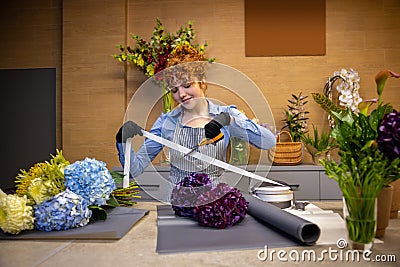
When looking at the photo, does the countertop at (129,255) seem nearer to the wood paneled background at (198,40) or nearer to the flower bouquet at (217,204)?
the flower bouquet at (217,204)

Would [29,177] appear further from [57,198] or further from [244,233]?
[244,233]

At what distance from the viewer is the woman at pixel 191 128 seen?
1.69m

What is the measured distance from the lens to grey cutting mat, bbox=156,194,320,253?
97 centimetres

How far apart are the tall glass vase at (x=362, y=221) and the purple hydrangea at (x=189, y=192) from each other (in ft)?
1.45

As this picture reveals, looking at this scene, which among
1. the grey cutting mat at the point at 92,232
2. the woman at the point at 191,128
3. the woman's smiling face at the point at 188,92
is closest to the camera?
the grey cutting mat at the point at 92,232

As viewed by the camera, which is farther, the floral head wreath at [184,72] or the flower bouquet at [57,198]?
the floral head wreath at [184,72]

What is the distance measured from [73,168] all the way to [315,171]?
2207mm

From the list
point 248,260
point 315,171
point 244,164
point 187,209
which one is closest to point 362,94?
point 315,171

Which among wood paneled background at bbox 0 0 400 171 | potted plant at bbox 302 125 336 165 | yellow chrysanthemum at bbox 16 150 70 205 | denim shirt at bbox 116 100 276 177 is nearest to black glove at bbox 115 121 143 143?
denim shirt at bbox 116 100 276 177

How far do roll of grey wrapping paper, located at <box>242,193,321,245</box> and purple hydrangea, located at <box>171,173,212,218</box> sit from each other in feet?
0.55

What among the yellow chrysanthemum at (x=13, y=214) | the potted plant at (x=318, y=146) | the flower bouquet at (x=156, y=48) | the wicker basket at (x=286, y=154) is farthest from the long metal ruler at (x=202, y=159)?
the flower bouquet at (x=156, y=48)

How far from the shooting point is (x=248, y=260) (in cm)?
86

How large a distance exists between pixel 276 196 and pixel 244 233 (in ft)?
1.24

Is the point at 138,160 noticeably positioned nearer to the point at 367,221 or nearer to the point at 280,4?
the point at 367,221
